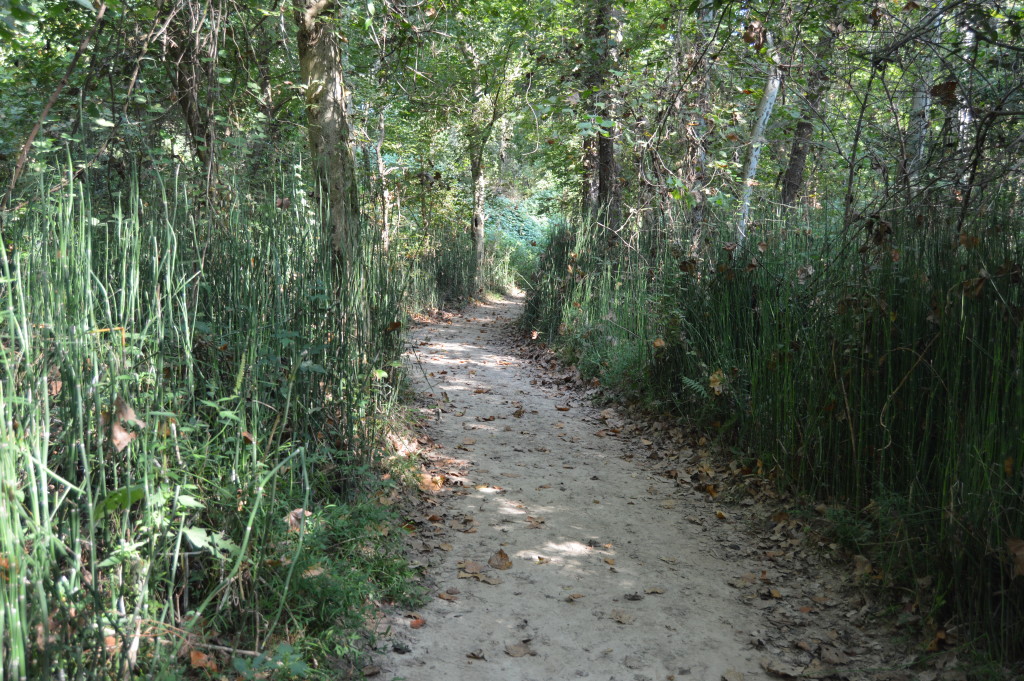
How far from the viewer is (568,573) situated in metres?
3.30

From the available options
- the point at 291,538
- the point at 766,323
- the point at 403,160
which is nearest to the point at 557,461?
the point at 766,323

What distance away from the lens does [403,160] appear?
44.3 feet

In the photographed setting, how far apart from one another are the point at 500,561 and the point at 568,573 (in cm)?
33

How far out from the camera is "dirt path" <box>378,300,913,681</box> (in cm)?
261

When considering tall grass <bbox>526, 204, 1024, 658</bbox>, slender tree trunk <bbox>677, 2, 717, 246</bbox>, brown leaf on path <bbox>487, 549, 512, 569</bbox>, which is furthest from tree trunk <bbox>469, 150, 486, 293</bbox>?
brown leaf on path <bbox>487, 549, 512, 569</bbox>

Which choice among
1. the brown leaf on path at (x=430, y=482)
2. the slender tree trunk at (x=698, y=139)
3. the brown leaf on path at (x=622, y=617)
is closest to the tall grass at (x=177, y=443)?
the brown leaf on path at (x=430, y=482)

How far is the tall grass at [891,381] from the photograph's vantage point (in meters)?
2.46

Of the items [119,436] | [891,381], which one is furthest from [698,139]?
[119,436]

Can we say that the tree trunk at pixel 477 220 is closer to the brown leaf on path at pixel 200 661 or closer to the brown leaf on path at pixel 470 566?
the brown leaf on path at pixel 470 566

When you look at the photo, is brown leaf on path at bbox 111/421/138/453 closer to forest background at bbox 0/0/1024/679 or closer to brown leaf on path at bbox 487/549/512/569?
forest background at bbox 0/0/1024/679

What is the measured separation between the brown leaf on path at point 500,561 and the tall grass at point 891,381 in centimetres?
162

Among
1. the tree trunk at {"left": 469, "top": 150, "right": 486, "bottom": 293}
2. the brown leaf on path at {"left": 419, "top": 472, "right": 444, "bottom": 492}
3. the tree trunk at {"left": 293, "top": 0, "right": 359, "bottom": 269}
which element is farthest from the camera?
the tree trunk at {"left": 469, "top": 150, "right": 486, "bottom": 293}

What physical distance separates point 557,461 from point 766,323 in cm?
168

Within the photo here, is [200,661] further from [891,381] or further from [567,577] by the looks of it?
[891,381]
